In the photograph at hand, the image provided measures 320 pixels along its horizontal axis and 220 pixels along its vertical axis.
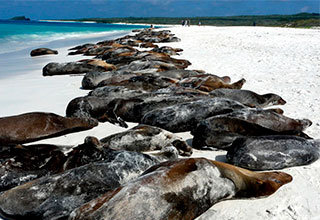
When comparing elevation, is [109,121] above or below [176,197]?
below

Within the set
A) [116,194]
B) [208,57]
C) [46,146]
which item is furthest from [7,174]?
[208,57]

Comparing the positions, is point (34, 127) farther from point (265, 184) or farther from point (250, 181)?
point (265, 184)

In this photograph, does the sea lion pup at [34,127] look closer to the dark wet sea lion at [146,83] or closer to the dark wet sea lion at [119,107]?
the dark wet sea lion at [119,107]

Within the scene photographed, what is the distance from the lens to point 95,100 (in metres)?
→ 5.87

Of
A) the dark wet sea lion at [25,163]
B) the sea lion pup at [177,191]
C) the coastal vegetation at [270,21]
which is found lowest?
the coastal vegetation at [270,21]

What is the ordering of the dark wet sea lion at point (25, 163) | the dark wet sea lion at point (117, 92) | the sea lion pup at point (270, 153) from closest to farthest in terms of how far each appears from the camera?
1. the dark wet sea lion at point (25, 163)
2. the sea lion pup at point (270, 153)
3. the dark wet sea lion at point (117, 92)

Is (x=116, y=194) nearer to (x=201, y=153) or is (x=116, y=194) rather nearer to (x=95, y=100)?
(x=201, y=153)

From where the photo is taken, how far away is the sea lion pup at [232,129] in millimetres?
4230

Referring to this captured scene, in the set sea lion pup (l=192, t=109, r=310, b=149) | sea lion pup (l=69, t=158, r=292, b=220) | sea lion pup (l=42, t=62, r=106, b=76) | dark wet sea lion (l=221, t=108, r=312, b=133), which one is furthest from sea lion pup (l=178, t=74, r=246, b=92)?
sea lion pup (l=69, t=158, r=292, b=220)

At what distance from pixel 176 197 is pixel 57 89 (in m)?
6.24

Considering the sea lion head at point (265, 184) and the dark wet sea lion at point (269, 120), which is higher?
the dark wet sea lion at point (269, 120)

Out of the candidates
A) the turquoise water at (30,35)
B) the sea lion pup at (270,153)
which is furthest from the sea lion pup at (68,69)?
the turquoise water at (30,35)

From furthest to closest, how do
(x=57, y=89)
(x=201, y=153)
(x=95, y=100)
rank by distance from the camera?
1. (x=57, y=89)
2. (x=95, y=100)
3. (x=201, y=153)

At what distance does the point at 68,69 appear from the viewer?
413 inches
